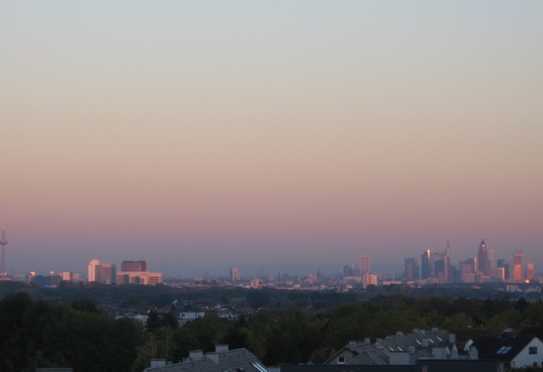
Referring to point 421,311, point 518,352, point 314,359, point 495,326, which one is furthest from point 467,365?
point 421,311

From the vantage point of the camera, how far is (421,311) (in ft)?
452

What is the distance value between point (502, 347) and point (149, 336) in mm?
32335

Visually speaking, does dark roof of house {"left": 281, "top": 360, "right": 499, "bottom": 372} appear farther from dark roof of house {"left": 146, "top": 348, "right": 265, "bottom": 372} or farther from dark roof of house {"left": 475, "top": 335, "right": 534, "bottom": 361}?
dark roof of house {"left": 475, "top": 335, "right": 534, "bottom": 361}

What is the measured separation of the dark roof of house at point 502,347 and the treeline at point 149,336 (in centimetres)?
509

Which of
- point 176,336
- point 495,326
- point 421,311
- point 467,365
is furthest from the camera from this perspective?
point 421,311

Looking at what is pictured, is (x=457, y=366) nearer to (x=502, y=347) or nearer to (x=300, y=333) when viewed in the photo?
(x=502, y=347)

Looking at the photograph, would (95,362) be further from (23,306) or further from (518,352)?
(518,352)

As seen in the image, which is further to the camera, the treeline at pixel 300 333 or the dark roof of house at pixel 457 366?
the treeline at pixel 300 333

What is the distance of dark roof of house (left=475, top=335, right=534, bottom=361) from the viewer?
76.2 meters

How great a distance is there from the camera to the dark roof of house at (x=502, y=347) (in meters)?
76.2

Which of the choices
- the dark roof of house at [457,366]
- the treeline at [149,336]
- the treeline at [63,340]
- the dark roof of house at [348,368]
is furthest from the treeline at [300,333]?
the dark roof of house at [457,366]

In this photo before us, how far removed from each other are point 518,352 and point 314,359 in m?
13.0

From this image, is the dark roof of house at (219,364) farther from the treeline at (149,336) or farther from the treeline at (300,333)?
the treeline at (300,333)

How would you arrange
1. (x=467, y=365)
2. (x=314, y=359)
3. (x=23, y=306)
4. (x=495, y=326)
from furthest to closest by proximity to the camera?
(x=495, y=326) < (x=23, y=306) < (x=314, y=359) < (x=467, y=365)
